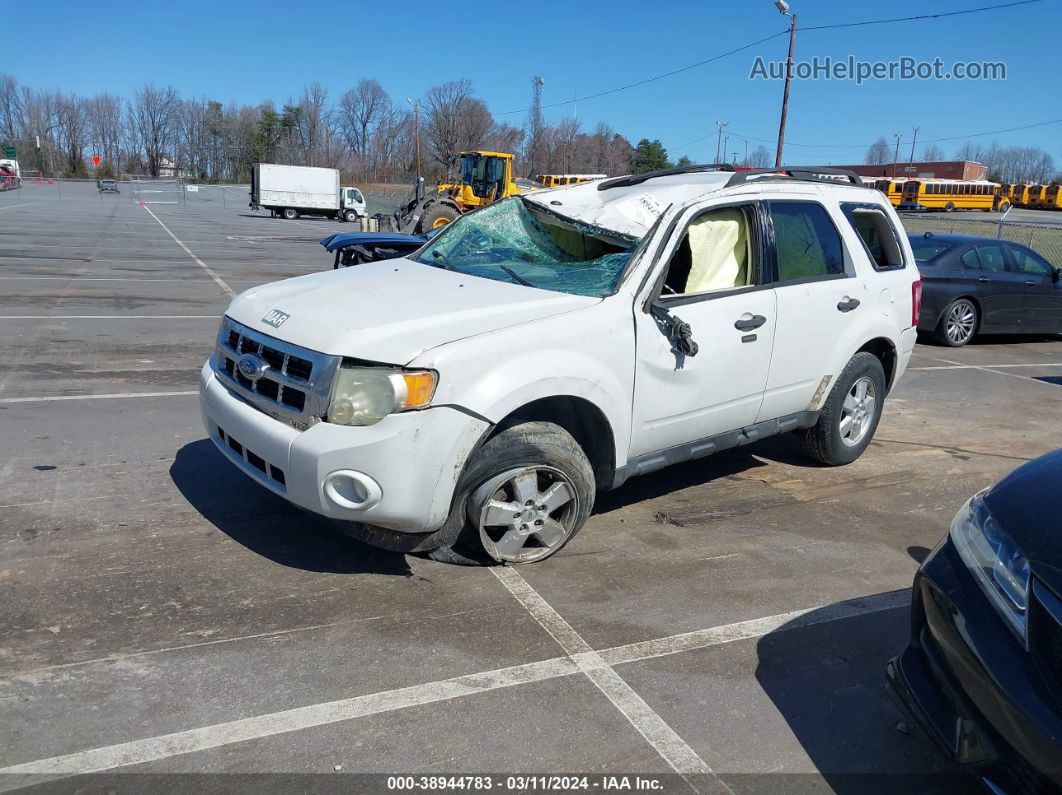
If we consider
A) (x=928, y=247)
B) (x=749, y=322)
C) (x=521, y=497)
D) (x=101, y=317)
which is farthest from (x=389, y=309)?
(x=928, y=247)

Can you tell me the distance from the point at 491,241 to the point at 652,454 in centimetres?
163

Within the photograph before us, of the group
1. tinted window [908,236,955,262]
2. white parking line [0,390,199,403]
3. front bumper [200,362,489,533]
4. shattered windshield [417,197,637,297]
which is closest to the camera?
front bumper [200,362,489,533]

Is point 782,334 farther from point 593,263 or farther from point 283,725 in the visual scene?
point 283,725

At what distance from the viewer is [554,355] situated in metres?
3.86

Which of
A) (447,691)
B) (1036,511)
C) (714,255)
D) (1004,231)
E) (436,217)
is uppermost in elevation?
(1004,231)

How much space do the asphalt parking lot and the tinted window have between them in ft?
20.8

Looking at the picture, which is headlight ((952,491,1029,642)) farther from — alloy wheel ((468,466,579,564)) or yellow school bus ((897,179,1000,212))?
yellow school bus ((897,179,1000,212))

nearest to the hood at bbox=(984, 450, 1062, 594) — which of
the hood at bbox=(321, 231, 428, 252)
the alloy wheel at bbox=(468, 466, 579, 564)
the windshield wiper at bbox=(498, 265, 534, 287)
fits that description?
the alloy wheel at bbox=(468, 466, 579, 564)

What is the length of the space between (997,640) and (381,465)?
7.29ft

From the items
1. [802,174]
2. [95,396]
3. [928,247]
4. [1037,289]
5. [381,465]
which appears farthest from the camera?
[1037,289]

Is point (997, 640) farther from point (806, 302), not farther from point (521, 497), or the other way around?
point (806, 302)

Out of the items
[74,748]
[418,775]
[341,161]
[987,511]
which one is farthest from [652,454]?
[341,161]

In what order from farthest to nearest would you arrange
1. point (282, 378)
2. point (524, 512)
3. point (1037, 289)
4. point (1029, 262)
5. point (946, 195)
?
point (946, 195) → point (1029, 262) → point (1037, 289) → point (524, 512) → point (282, 378)

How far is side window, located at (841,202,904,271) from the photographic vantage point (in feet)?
19.6
